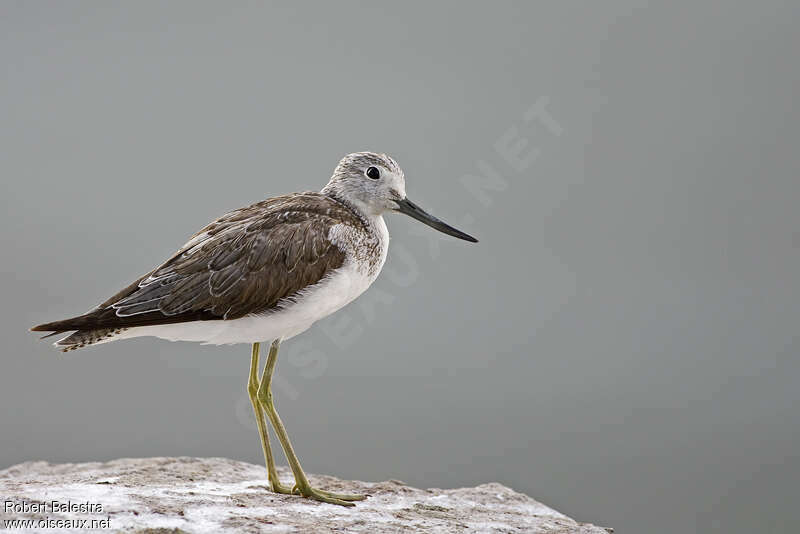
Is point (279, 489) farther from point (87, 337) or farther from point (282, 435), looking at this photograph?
point (87, 337)

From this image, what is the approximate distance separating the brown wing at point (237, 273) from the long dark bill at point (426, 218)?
0.47 meters

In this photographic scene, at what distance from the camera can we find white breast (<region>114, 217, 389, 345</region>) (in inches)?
209

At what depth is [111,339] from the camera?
5.23 m

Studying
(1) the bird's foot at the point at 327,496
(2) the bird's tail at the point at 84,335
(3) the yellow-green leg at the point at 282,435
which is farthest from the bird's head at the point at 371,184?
(1) the bird's foot at the point at 327,496

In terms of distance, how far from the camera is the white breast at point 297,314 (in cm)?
531

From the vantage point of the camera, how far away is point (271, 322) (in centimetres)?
534

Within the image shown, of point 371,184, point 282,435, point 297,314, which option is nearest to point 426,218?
point 371,184

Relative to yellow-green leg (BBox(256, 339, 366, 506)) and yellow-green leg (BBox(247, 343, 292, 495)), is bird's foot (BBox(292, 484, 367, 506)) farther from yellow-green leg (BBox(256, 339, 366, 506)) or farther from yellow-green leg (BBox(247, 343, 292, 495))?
yellow-green leg (BBox(247, 343, 292, 495))

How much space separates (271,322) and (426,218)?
1239 mm

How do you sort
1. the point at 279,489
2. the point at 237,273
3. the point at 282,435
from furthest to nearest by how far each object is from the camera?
the point at 279,489 → the point at 282,435 → the point at 237,273

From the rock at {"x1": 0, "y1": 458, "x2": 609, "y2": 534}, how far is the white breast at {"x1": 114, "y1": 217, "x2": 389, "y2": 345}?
93cm

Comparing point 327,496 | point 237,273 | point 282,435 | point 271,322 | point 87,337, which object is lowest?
point 327,496

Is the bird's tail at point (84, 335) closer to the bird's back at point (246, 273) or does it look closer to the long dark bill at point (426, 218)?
the bird's back at point (246, 273)

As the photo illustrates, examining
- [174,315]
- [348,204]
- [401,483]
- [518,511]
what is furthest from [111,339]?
[518,511]
